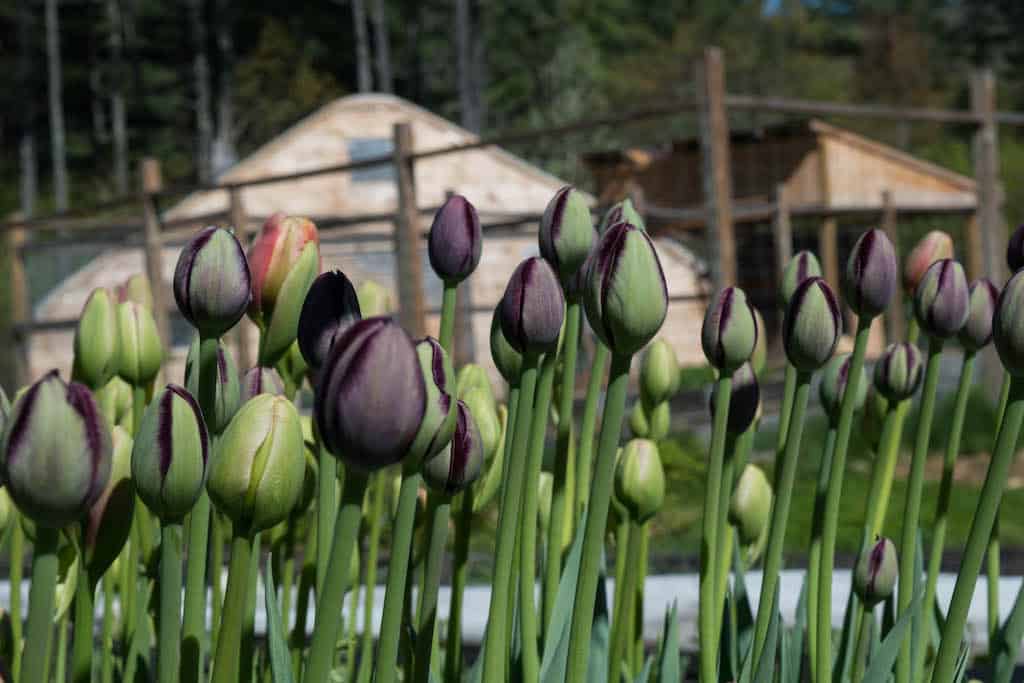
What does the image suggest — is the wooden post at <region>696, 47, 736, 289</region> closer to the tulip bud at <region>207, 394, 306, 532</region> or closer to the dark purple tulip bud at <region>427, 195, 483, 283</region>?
the dark purple tulip bud at <region>427, 195, 483, 283</region>

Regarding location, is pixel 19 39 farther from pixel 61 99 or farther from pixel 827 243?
pixel 827 243

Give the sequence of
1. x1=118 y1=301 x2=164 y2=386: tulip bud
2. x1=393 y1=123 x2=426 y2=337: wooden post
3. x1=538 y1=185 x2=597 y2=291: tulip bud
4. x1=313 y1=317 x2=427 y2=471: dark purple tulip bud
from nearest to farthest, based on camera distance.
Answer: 1. x1=313 y1=317 x2=427 y2=471: dark purple tulip bud
2. x1=538 y1=185 x2=597 y2=291: tulip bud
3. x1=118 y1=301 x2=164 y2=386: tulip bud
4. x1=393 y1=123 x2=426 y2=337: wooden post

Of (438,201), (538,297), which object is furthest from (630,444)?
(438,201)

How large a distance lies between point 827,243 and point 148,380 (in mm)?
8538

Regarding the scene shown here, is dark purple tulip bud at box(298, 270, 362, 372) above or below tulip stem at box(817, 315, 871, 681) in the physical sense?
above

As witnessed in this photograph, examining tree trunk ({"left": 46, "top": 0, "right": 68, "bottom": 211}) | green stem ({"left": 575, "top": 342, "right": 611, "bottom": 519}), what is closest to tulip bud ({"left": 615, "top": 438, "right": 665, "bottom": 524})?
green stem ({"left": 575, "top": 342, "right": 611, "bottom": 519})

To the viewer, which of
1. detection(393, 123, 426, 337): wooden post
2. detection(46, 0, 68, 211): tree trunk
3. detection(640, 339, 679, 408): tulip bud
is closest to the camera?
detection(640, 339, 679, 408): tulip bud

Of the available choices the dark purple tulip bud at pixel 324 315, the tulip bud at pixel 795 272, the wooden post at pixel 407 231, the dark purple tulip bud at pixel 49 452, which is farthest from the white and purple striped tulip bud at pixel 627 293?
the wooden post at pixel 407 231

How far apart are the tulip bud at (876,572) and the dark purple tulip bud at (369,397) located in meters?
0.50

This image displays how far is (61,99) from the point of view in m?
26.9

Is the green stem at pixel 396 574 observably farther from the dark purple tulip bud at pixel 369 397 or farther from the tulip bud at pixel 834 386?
the tulip bud at pixel 834 386

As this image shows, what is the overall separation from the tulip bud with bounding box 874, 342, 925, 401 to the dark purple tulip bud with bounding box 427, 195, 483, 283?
36cm

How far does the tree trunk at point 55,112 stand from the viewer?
912 inches

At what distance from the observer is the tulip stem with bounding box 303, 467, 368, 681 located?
0.42 meters
